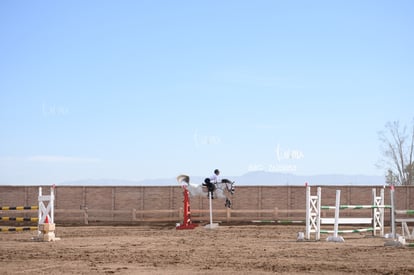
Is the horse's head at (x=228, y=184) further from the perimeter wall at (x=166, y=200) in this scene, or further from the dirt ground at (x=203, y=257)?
the dirt ground at (x=203, y=257)

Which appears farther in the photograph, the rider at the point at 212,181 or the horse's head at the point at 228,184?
the horse's head at the point at 228,184

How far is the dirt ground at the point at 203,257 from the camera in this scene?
1295cm

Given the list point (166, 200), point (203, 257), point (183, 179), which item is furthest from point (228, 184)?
point (203, 257)

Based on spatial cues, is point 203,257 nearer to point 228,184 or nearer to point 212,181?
point 212,181

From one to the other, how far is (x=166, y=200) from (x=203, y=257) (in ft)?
71.5

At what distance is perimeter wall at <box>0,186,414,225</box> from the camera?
36.3 m

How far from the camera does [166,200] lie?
121 ft

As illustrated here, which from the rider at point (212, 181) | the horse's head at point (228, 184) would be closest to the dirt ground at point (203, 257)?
the rider at point (212, 181)

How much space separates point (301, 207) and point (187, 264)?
923 inches

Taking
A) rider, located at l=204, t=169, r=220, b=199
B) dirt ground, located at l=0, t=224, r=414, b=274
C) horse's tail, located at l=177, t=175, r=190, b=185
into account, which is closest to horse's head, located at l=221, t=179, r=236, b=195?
rider, located at l=204, t=169, r=220, b=199

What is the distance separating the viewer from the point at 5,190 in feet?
124

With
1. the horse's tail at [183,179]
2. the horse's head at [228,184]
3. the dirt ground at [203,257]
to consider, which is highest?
the horse's tail at [183,179]

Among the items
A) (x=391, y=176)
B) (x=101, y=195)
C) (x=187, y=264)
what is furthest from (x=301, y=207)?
(x=391, y=176)

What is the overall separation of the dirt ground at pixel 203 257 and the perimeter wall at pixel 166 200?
49.8 ft
